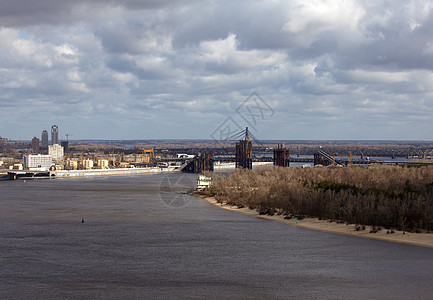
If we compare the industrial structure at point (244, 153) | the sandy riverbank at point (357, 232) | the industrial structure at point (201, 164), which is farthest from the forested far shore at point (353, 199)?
the industrial structure at point (201, 164)

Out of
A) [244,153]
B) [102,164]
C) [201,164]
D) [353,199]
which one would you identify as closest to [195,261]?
[353,199]

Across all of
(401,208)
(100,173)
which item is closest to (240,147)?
(100,173)

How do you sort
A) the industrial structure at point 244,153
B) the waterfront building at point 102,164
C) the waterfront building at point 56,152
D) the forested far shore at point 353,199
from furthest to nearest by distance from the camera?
the waterfront building at point 56,152 < the waterfront building at point 102,164 < the industrial structure at point 244,153 < the forested far shore at point 353,199

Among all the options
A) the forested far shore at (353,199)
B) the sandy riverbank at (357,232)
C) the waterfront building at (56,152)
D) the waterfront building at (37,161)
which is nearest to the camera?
the sandy riverbank at (357,232)

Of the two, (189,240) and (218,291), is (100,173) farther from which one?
(218,291)

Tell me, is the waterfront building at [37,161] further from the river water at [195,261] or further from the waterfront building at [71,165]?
the river water at [195,261]

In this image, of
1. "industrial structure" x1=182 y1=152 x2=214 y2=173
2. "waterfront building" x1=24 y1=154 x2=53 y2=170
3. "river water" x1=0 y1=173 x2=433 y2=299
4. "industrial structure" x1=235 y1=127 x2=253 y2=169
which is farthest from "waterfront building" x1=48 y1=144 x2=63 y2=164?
"river water" x1=0 y1=173 x2=433 y2=299

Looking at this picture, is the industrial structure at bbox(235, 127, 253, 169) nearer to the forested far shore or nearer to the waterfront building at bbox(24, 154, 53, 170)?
the waterfront building at bbox(24, 154, 53, 170)
